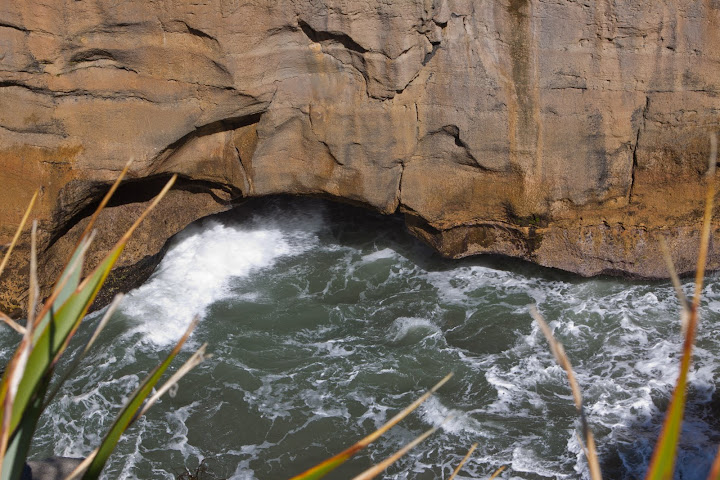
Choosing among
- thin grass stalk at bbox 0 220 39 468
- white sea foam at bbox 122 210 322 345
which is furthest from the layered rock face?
thin grass stalk at bbox 0 220 39 468

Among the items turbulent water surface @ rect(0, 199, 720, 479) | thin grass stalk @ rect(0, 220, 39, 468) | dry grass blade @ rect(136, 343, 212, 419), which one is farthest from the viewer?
turbulent water surface @ rect(0, 199, 720, 479)

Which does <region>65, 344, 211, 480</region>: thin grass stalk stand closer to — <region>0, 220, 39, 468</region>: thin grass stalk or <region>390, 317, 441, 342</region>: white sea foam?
<region>0, 220, 39, 468</region>: thin grass stalk

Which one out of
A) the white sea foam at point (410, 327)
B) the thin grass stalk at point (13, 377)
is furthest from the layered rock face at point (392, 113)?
the thin grass stalk at point (13, 377)

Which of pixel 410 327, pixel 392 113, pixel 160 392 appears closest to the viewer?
pixel 160 392

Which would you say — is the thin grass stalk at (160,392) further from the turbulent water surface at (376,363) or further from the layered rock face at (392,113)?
the layered rock face at (392,113)

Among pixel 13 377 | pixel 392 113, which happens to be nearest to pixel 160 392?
pixel 13 377

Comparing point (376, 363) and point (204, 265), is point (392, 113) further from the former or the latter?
point (204, 265)

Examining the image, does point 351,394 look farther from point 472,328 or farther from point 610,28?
point 610,28

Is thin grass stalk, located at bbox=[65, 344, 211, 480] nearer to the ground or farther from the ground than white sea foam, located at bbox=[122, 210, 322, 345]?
farther from the ground

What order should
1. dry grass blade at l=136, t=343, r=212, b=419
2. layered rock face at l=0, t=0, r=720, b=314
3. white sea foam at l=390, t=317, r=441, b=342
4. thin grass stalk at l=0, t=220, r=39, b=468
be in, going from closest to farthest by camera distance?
thin grass stalk at l=0, t=220, r=39, b=468, dry grass blade at l=136, t=343, r=212, b=419, layered rock face at l=0, t=0, r=720, b=314, white sea foam at l=390, t=317, r=441, b=342
